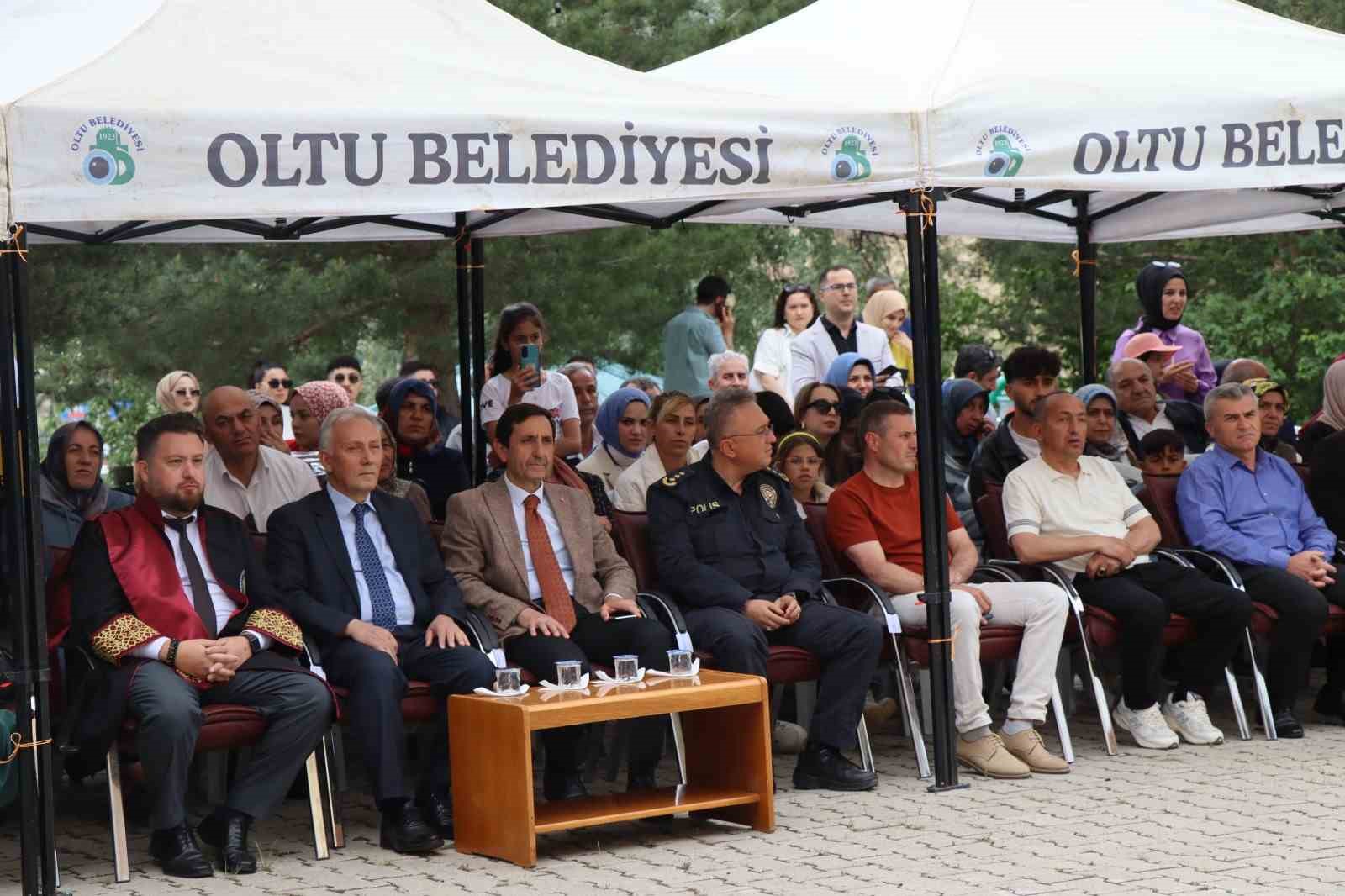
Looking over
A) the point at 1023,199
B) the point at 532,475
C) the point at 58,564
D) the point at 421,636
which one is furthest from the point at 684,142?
the point at 1023,199

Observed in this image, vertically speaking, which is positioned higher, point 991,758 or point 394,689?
point 394,689

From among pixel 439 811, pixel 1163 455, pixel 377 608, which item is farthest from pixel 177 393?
pixel 1163 455

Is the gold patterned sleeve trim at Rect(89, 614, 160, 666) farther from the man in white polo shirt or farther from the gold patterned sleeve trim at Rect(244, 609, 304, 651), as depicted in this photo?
the man in white polo shirt

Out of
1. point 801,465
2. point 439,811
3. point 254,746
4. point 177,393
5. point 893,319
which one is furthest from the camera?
point 893,319

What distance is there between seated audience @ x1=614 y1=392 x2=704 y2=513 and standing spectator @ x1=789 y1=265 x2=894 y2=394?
2.40m

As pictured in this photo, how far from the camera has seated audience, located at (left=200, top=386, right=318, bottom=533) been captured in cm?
791

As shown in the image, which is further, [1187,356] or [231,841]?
[1187,356]

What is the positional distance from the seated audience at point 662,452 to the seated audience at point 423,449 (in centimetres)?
97

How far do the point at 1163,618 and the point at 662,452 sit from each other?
224 centimetres

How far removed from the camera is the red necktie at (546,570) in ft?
24.0

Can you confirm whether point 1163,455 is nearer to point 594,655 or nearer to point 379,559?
point 594,655

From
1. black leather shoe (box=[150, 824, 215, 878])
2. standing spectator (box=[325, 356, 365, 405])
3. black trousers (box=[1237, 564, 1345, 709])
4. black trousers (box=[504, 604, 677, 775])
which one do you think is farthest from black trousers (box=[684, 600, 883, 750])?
standing spectator (box=[325, 356, 365, 405])

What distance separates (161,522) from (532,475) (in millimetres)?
1496

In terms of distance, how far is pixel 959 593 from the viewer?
25.1ft
